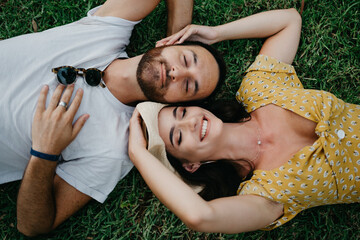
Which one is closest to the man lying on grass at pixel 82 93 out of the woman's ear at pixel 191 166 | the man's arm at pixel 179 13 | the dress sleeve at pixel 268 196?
the man's arm at pixel 179 13

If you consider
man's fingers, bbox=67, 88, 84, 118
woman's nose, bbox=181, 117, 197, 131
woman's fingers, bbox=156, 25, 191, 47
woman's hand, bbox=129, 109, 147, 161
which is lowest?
woman's hand, bbox=129, 109, 147, 161

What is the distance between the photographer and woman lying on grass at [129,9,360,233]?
102 inches

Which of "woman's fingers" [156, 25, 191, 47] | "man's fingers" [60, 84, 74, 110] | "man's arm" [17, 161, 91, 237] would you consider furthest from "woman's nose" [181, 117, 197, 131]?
"man's arm" [17, 161, 91, 237]

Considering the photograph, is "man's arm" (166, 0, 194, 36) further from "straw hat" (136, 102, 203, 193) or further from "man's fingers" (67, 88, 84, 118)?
"man's fingers" (67, 88, 84, 118)

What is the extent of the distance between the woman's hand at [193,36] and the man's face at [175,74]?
0.27m

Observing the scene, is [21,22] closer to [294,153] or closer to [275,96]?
[275,96]

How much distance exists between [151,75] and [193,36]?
93 centimetres

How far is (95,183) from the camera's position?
297cm

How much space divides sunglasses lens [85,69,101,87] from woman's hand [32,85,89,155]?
31 centimetres

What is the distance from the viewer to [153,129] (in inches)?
108

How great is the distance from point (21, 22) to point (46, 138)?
6.36 feet

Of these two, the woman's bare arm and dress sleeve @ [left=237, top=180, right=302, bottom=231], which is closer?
dress sleeve @ [left=237, top=180, right=302, bottom=231]

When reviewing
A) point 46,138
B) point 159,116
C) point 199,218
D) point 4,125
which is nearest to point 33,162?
point 46,138

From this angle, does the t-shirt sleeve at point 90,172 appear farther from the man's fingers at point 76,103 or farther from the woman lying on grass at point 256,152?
the man's fingers at point 76,103
